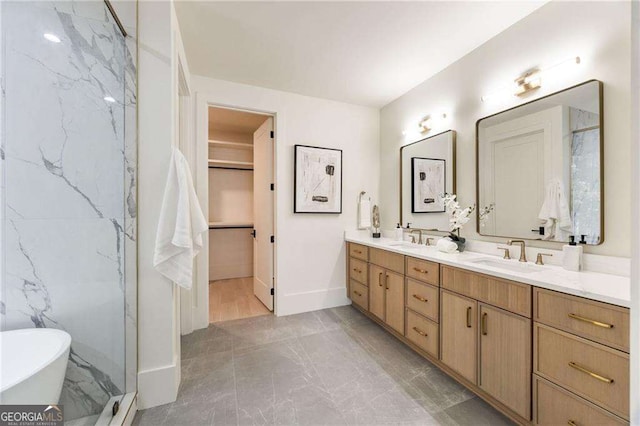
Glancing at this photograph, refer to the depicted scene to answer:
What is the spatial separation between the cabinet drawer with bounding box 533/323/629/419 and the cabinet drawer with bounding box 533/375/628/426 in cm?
3

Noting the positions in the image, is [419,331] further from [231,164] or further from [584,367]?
[231,164]

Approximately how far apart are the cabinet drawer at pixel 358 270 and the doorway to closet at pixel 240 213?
981mm

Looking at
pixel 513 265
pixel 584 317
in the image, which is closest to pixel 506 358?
pixel 584 317

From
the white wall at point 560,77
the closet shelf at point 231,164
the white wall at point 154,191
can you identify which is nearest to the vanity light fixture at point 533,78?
the white wall at point 560,77

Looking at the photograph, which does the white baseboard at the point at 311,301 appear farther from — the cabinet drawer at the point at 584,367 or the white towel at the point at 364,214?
the cabinet drawer at the point at 584,367

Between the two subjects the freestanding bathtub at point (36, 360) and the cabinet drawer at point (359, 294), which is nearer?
the freestanding bathtub at point (36, 360)

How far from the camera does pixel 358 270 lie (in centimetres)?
301

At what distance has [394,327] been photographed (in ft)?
7.81

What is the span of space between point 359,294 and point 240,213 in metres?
2.80

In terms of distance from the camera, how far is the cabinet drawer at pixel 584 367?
3.36ft

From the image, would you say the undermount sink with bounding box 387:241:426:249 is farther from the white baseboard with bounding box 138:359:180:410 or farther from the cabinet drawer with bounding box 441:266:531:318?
the white baseboard with bounding box 138:359:180:410

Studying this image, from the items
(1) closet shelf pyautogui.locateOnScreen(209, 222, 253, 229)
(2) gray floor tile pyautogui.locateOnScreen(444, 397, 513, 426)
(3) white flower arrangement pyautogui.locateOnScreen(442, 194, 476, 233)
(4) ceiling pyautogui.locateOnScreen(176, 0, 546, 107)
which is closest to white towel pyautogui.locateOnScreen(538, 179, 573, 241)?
(3) white flower arrangement pyautogui.locateOnScreen(442, 194, 476, 233)

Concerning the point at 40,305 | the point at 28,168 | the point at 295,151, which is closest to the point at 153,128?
the point at 28,168

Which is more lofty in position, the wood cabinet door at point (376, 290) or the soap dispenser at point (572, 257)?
the soap dispenser at point (572, 257)
